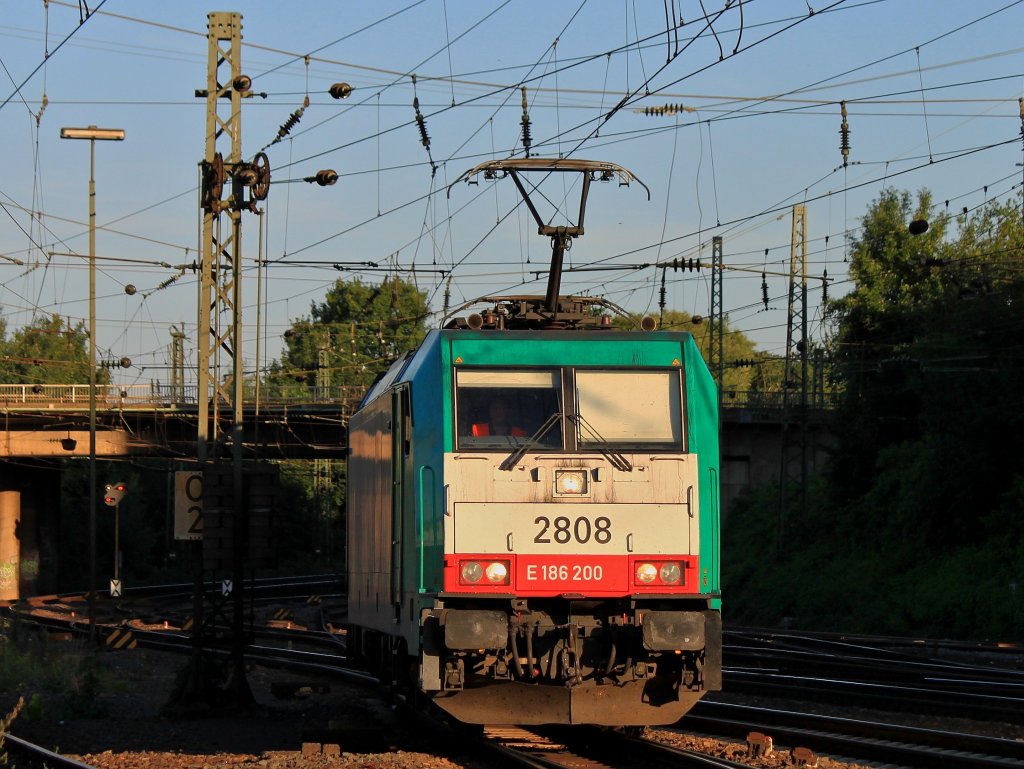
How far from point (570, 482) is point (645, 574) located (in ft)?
3.00

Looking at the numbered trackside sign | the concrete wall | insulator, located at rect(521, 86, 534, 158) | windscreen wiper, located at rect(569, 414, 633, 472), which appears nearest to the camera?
windscreen wiper, located at rect(569, 414, 633, 472)

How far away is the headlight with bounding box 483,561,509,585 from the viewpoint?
1055 centimetres

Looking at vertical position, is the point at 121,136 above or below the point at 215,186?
above

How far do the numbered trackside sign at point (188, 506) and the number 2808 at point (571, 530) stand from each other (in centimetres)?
792

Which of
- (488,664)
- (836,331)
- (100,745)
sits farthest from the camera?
(836,331)

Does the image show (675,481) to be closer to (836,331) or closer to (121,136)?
(121,136)

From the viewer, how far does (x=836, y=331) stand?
5266cm

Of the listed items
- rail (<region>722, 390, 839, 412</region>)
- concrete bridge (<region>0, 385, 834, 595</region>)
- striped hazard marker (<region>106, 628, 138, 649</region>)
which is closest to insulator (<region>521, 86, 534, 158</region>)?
striped hazard marker (<region>106, 628, 138, 649</region>)

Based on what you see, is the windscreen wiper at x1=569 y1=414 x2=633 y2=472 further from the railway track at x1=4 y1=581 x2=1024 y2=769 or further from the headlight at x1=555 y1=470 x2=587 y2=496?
the railway track at x1=4 y1=581 x2=1024 y2=769

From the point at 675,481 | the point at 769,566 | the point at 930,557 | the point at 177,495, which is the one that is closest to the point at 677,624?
the point at 675,481

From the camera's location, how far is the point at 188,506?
1759cm

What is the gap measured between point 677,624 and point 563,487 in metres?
1.36

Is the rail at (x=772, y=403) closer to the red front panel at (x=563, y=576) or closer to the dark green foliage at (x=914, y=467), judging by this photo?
the dark green foliage at (x=914, y=467)

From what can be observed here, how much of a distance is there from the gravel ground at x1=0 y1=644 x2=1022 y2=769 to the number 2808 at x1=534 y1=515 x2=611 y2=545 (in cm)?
199
